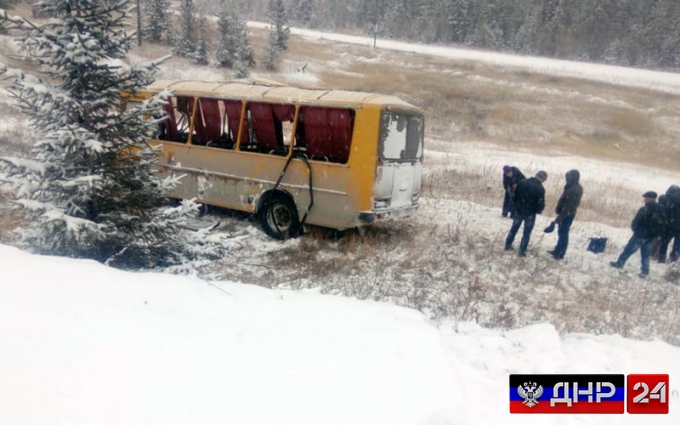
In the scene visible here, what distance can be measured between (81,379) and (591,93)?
46.4 m

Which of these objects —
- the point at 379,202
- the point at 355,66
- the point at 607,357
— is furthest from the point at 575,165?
the point at 355,66

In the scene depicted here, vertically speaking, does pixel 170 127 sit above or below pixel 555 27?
below

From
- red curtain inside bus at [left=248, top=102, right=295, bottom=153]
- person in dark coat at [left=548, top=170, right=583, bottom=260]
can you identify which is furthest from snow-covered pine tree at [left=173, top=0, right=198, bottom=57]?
person in dark coat at [left=548, top=170, right=583, bottom=260]

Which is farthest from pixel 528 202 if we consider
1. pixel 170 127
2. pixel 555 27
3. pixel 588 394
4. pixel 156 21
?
pixel 555 27

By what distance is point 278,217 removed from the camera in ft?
31.6

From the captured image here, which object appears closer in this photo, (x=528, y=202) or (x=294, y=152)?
(x=528, y=202)

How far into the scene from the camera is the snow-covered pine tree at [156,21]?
41.0 metres

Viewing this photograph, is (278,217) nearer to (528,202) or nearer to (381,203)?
(381,203)

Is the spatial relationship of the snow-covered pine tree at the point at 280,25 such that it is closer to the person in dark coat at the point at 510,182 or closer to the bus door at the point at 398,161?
the person in dark coat at the point at 510,182

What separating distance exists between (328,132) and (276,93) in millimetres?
1522

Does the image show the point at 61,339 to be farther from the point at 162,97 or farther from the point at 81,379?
the point at 162,97

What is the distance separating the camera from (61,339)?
11.2 ft

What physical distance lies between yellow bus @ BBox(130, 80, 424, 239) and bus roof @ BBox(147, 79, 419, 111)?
0.9 inches

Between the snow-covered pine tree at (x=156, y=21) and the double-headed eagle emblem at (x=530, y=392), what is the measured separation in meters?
45.0
